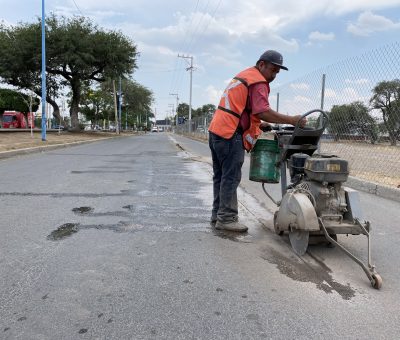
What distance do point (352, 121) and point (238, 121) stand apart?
20.3 ft

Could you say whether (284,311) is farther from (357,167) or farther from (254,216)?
(357,167)

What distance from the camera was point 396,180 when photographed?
8.85 metres

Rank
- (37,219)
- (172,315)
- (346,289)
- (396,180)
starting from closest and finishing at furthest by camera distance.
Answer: (172,315), (346,289), (37,219), (396,180)

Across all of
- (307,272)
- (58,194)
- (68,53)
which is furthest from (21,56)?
(307,272)

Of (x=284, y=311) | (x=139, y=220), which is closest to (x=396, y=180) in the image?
(x=139, y=220)

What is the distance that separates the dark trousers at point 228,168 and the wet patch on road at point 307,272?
0.80 meters

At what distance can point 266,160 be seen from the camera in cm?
454

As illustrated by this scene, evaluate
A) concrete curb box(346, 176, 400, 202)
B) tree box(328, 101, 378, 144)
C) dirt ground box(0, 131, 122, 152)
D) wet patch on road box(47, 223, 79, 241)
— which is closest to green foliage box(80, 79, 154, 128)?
dirt ground box(0, 131, 122, 152)

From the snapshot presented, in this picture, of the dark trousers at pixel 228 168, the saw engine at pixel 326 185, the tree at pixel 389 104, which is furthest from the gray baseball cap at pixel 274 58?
the tree at pixel 389 104

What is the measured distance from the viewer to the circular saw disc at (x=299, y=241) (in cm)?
378

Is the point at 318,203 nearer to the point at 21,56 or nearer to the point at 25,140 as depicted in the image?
the point at 25,140

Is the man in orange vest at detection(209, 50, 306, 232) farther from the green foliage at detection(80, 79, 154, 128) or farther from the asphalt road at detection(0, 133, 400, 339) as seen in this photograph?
the green foliage at detection(80, 79, 154, 128)

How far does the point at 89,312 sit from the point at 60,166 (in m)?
9.17

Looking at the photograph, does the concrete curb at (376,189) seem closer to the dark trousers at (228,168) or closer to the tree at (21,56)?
the dark trousers at (228,168)
